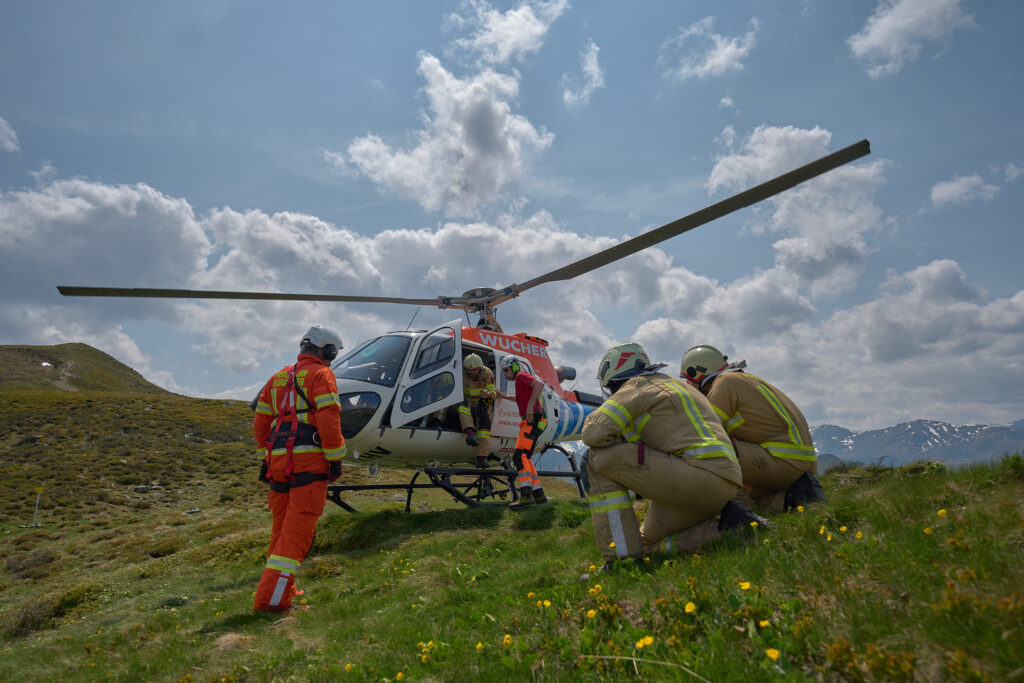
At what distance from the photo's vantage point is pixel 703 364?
21.7 feet

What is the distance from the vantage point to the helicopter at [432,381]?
8531 mm

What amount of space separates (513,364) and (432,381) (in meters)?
1.96

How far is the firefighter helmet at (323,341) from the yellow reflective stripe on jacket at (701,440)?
4384mm

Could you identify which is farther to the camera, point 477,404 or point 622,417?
point 477,404

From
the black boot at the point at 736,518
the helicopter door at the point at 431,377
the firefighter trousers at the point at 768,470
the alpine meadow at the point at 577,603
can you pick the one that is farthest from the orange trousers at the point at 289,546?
the firefighter trousers at the point at 768,470

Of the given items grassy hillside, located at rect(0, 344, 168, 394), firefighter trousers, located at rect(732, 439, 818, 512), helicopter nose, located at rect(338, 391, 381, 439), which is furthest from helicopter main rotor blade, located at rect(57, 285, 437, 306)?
grassy hillside, located at rect(0, 344, 168, 394)

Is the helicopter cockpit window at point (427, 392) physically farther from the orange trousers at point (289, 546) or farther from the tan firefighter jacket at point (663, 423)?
the tan firefighter jacket at point (663, 423)

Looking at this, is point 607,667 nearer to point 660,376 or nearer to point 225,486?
point 660,376

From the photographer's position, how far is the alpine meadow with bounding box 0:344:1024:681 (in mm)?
2369

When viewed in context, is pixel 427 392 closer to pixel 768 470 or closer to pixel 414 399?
→ pixel 414 399

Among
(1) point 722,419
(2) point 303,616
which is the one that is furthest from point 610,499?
(2) point 303,616

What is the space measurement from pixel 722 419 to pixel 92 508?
28952 millimetres

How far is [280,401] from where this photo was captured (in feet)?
22.4

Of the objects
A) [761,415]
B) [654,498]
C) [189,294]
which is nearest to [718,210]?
[761,415]
